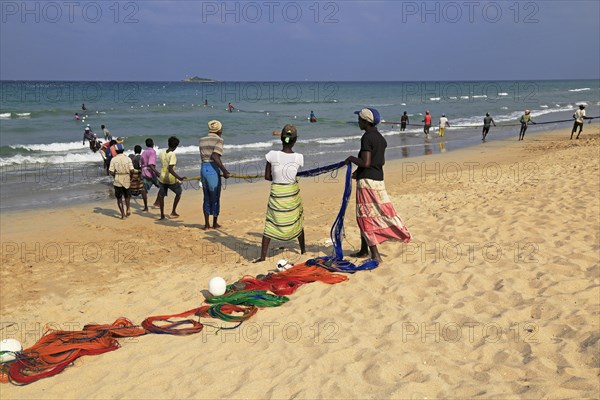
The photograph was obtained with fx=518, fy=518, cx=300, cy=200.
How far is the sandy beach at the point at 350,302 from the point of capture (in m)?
3.80

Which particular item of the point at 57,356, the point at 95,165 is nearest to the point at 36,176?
the point at 95,165

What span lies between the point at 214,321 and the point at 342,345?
135 centimetres

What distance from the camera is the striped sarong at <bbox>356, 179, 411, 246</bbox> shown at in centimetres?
589

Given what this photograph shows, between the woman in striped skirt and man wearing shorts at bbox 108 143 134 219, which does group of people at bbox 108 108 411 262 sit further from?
man wearing shorts at bbox 108 143 134 219

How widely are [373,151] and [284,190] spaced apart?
1.21 metres

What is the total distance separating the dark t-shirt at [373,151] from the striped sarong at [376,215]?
0.07m

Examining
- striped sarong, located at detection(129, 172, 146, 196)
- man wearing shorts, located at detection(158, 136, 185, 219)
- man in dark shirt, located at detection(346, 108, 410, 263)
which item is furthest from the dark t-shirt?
striped sarong, located at detection(129, 172, 146, 196)

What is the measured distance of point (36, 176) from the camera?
50.3 ft

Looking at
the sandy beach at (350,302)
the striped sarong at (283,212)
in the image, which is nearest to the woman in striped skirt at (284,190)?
the striped sarong at (283,212)

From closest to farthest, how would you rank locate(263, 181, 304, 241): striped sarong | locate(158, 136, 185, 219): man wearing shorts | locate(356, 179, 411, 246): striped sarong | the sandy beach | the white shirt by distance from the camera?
the sandy beach, locate(356, 179, 411, 246): striped sarong, the white shirt, locate(263, 181, 304, 241): striped sarong, locate(158, 136, 185, 219): man wearing shorts

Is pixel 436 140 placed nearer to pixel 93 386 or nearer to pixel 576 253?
pixel 576 253

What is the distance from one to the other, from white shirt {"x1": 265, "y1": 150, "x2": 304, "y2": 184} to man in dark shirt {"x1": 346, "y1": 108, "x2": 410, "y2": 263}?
641 mm

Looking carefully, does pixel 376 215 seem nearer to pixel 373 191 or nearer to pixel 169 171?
pixel 373 191

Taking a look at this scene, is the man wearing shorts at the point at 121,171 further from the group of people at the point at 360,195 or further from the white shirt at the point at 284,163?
the white shirt at the point at 284,163
